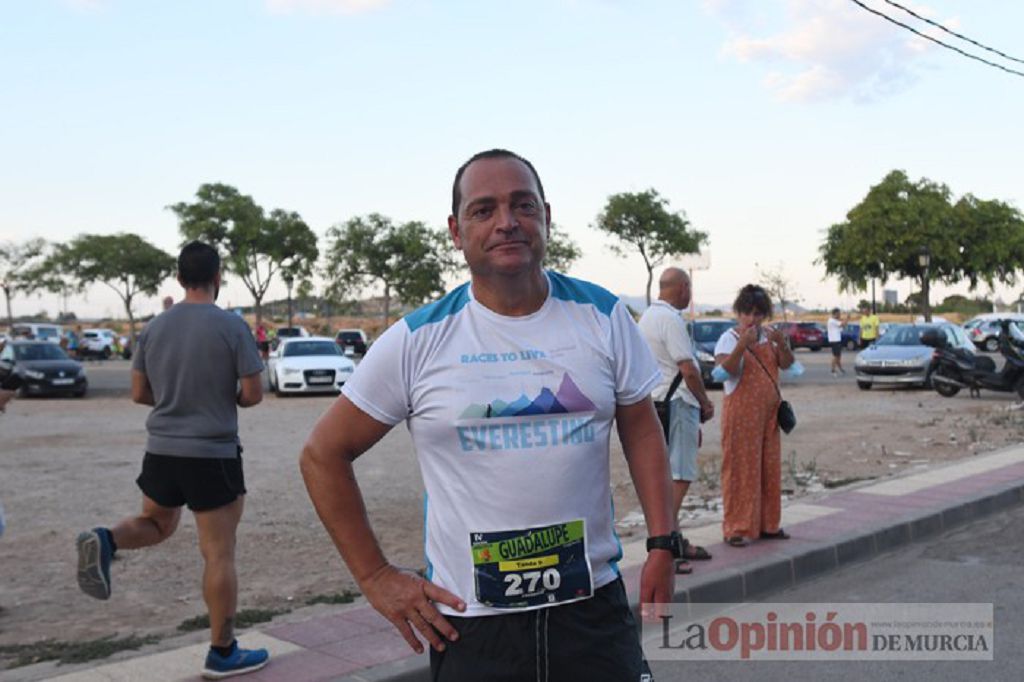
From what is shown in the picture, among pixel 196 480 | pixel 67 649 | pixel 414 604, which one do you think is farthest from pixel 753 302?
pixel 414 604

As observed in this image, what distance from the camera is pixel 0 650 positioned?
5094mm

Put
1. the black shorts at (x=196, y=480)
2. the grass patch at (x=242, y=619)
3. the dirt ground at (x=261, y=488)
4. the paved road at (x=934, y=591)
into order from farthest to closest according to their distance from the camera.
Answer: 1. the dirt ground at (x=261, y=488)
2. the grass patch at (x=242, y=619)
3. the paved road at (x=934, y=591)
4. the black shorts at (x=196, y=480)

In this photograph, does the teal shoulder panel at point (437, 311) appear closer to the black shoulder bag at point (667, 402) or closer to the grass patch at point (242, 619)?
the grass patch at point (242, 619)

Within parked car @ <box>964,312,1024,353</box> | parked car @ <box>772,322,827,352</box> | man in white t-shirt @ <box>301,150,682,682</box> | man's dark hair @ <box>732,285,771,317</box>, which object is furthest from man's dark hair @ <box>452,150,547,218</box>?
parked car @ <box>772,322,827,352</box>

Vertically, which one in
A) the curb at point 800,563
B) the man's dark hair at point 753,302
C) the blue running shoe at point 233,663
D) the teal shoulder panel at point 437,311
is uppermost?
the man's dark hair at point 753,302

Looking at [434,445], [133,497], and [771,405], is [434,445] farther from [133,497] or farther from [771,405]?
[133,497]

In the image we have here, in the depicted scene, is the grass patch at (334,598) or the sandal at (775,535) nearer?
the grass patch at (334,598)

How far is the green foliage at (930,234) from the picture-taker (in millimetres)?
52500

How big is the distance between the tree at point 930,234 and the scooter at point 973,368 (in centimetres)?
3498

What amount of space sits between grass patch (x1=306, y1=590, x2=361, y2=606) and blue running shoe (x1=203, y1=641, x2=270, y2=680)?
1.25 meters

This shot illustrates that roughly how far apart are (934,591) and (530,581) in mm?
4680

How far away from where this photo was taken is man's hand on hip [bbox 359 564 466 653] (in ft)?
7.61

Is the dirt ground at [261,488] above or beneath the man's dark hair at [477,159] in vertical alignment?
beneath

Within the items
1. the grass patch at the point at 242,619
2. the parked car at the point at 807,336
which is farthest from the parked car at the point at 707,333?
the parked car at the point at 807,336
